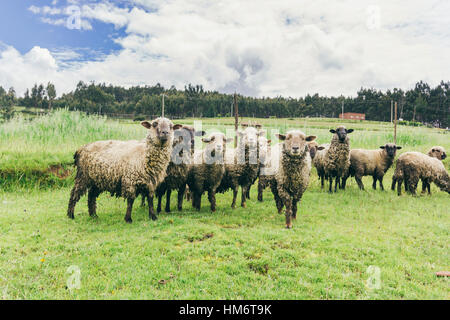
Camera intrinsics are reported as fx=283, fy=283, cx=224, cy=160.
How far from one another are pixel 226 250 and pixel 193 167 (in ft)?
11.5

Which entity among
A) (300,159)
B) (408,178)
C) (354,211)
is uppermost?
(300,159)

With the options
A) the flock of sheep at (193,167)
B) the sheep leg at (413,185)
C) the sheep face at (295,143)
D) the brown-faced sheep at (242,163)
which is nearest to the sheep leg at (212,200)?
the flock of sheep at (193,167)

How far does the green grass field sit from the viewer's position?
4.19 metres

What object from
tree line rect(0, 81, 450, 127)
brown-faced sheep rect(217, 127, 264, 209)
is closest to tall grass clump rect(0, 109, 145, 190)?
brown-faced sheep rect(217, 127, 264, 209)

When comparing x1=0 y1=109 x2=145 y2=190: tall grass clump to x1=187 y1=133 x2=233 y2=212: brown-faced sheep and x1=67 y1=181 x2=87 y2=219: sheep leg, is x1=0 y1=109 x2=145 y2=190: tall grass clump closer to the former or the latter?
x1=67 y1=181 x2=87 y2=219: sheep leg

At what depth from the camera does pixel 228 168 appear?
8977 mm

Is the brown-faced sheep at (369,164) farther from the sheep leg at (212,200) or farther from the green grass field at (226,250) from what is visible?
the sheep leg at (212,200)

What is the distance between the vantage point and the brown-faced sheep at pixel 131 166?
23.3ft

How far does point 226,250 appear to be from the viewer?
17.7ft

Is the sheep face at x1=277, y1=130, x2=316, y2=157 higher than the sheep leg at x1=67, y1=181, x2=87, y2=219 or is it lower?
higher

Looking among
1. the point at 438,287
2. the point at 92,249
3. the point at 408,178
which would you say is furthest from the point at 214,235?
the point at 408,178

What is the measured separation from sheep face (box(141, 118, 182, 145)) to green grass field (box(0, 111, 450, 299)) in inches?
81.2
